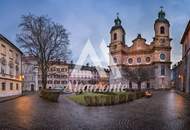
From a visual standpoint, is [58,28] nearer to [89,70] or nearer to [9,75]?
[9,75]

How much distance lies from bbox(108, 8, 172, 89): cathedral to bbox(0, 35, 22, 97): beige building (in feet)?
133

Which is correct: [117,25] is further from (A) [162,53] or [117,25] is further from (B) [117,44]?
(A) [162,53]

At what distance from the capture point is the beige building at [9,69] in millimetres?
33188

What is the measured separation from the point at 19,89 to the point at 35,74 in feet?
130

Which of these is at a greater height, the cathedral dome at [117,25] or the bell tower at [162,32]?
the cathedral dome at [117,25]

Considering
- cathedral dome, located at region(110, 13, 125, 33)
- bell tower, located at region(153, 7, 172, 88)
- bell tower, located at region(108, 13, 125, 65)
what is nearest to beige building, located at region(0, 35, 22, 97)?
bell tower, located at region(108, 13, 125, 65)

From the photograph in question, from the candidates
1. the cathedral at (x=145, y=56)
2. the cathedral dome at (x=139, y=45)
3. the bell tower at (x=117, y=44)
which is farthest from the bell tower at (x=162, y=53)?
the bell tower at (x=117, y=44)

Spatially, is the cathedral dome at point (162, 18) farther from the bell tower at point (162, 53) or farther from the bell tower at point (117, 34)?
the bell tower at point (117, 34)

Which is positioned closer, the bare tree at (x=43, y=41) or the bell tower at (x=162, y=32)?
the bare tree at (x=43, y=41)

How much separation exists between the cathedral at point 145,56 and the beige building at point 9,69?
4046 cm

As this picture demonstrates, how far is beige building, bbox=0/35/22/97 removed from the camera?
33.2 metres

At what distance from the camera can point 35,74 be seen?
8319 cm

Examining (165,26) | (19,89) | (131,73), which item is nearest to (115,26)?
(165,26)

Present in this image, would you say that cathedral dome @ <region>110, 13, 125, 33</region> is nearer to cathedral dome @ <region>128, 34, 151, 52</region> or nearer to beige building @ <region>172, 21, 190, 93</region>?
cathedral dome @ <region>128, 34, 151, 52</region>
